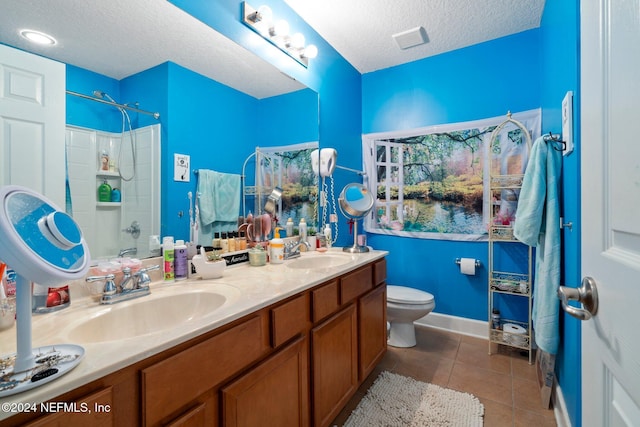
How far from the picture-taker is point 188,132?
1349 millimetres

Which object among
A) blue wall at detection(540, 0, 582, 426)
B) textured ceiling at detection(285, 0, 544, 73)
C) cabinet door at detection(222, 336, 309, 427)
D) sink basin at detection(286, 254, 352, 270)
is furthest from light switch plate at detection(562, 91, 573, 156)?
cabinet door at detection(222, 336, 309, 427)

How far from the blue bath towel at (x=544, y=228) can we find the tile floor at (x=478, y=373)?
40 cm

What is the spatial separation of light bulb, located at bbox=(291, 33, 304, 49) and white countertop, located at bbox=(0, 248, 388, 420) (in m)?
1.55

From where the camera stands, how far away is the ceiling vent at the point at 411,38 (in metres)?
2.23

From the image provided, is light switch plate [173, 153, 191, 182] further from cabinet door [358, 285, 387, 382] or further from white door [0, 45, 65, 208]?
cabinet door [358, 285, 387, 382]

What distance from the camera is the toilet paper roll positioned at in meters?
2.40

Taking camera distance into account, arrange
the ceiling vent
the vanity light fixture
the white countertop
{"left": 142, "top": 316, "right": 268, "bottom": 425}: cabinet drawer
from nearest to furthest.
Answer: the white countertop, {"left": 142, "top": 316, "right": 268, "bottom": 425}: cabinet drawer, the vanity light fixture, the ceiling vent

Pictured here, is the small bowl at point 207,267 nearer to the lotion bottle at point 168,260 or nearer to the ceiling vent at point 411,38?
the lotion bottle at point 168,260

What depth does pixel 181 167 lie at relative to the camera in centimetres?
132

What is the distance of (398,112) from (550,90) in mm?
1239

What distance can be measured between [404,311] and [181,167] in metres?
1.82

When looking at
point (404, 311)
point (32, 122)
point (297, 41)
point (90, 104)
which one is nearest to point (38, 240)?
point (32, 122)

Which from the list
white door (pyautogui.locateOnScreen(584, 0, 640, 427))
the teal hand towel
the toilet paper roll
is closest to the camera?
white door (pyautogui.locateOnScreen(584, 0, 640, 427))

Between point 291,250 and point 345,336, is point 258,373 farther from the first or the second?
point 291,250
